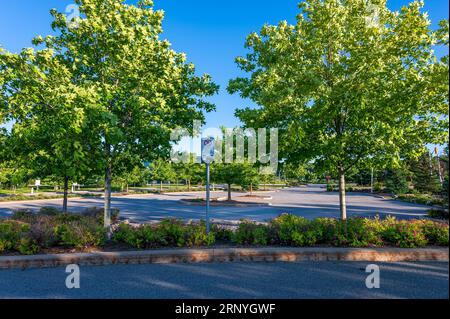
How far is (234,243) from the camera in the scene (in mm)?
7238

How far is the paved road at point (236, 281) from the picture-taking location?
4.49m

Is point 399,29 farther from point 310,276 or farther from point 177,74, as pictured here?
point 310,276

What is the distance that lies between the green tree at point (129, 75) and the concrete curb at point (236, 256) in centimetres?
269

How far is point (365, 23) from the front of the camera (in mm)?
8766

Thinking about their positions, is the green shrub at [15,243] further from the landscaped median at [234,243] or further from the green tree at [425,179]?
the green tree at [425,179]

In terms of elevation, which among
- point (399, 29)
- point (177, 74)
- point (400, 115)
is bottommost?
point (400, 115)

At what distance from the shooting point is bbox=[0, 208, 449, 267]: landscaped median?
6.11m

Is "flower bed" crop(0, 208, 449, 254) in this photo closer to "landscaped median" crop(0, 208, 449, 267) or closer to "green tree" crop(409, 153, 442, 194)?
"landscaped median" crop(0, 208, 449, 267)

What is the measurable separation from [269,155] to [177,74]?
13.5ft

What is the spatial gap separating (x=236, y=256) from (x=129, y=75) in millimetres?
6004

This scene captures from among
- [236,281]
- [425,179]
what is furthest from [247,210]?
[425,179]

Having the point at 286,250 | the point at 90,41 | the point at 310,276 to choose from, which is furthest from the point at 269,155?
the point at 90,41

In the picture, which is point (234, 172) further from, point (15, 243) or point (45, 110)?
point (15, 243)

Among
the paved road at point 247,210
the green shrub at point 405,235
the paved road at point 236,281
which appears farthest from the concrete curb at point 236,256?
the paved road at point 247,210
